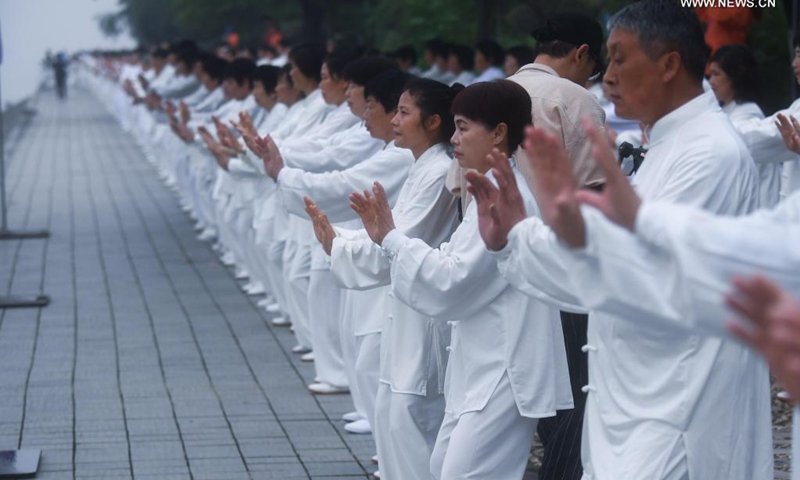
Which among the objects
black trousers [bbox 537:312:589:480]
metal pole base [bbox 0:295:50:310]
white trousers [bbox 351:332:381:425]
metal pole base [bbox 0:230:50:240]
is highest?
black trousers [bbox 537:312:589:480]

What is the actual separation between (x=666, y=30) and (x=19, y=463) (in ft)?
13.1

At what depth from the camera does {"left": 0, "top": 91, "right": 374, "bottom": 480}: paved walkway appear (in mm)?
6887

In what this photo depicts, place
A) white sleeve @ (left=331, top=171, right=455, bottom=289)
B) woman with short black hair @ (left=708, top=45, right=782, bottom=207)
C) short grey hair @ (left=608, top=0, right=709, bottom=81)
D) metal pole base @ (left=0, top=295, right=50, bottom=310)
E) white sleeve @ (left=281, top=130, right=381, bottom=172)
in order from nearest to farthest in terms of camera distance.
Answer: short grey hair @ (left=608, top=0, right=709, bottom=81), white sleeve @ (left=331, top=171, right=455, bottom=289), white sleeve @ (left=281, top=130, right=381, bottom=172), woman with short black hair @ (left=708, top=45, right=782, bottom=207), metal pole base @ (left=0, top=295, right=50, bottom=310)

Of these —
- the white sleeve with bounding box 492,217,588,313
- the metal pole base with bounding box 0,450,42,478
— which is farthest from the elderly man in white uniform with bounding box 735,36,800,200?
the metal pole base with bounding box 0,450,42,478

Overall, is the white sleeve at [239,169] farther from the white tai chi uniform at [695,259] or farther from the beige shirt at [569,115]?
the white tai chi uniform at [695,259]

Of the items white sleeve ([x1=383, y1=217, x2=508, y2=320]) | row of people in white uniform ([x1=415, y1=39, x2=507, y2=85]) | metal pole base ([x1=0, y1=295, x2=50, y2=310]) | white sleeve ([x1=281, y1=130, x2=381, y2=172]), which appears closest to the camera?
white sleeve ([x1=383, y1=217, x2=508, y2=320])

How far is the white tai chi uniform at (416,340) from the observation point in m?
5.47

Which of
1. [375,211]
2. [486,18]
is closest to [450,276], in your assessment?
[375,211]

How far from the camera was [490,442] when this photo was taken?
471 centimetres

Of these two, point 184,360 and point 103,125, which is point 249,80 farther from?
point 103,125

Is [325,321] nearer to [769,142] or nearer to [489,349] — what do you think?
[769,142]

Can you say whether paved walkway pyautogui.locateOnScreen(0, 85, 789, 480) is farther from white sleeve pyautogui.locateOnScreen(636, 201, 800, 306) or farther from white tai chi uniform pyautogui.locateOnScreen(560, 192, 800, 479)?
white sleeve pyautogui.locateOnScreen(636, 201, 800, 306)

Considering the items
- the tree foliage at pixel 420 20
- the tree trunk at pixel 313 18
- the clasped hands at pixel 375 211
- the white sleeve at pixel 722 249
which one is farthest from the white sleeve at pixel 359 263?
the tree trunk at pixel 313 18

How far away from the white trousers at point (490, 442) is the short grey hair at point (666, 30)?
1.31 m
